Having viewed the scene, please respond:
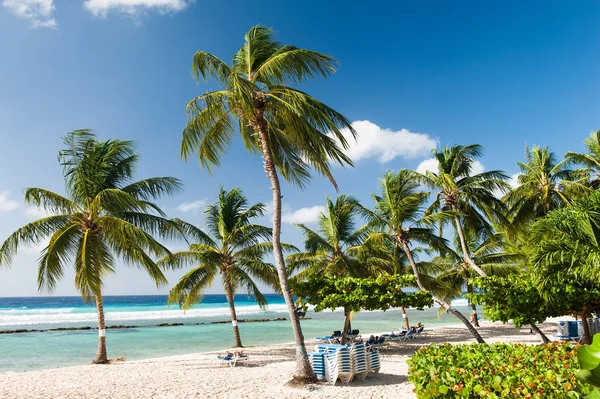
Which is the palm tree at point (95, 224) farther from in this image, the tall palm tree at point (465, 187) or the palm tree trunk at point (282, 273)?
the tall palm tree at point (465, 187)

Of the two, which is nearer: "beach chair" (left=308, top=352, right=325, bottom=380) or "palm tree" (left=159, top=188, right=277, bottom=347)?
"beach chair" (left=308, top=352, right=325, bottom=380)

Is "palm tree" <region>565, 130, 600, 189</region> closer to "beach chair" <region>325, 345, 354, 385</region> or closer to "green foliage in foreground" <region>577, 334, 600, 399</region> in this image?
"beach chair" <region>325, 345, 354, 385</region>

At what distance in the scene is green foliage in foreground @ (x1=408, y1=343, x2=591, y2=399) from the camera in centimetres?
440

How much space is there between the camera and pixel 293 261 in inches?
816

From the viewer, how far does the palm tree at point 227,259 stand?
→ 17281 mm

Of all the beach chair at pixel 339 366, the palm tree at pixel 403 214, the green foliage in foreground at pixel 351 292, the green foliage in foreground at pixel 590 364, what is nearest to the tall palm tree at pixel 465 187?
the palm tree at pixel 403 214

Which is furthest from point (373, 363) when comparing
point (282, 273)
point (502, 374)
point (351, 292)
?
point (502, 374)

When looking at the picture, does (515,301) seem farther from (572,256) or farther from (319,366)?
(319,366)

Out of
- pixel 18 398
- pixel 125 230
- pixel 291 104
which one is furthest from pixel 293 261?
pixel 18 398

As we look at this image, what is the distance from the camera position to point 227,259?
18469 mm

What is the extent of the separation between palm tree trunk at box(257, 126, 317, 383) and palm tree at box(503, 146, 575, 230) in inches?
526

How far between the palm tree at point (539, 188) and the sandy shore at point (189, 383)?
10234 mm

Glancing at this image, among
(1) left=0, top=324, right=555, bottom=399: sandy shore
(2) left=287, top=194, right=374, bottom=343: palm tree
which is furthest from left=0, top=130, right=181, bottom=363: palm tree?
(2) left=287, top=194, right=374, bottom=343: palm tree

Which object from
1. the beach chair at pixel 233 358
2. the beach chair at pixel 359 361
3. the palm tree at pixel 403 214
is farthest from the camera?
the palm tree at pixel 403 214
